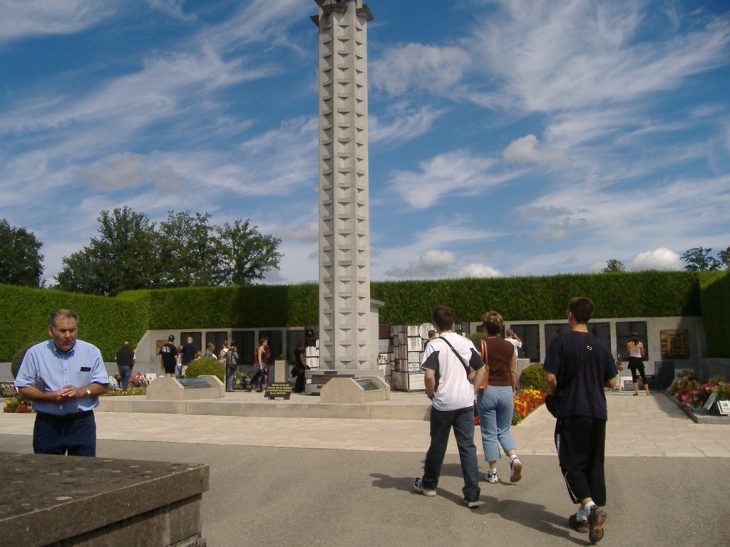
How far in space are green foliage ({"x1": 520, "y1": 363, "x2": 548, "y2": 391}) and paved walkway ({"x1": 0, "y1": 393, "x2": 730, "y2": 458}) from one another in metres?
2.64

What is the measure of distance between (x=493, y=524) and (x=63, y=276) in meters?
60.0

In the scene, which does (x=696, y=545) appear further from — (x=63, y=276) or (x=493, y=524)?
(x=63, y=276)

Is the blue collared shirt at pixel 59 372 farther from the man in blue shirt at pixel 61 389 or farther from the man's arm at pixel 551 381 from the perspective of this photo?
the man's arm at pixel 551 381

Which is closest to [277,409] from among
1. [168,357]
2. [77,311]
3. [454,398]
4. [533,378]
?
[533,378]

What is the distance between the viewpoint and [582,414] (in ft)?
18.7

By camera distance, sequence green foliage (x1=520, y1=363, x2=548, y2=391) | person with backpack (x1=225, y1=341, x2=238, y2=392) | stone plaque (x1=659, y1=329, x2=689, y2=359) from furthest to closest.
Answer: stone plaque (x1=659, y1=329, x2=689, y2=359) → person with backpack (x1=225, y1=341, x2=238, y2=392) → green foliage (x1=520, y1=363, x2=548, y2=391)

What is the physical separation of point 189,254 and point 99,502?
53.4 m

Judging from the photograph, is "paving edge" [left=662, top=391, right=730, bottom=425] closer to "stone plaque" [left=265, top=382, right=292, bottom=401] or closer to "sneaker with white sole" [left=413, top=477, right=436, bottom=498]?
"sneaker with white sole" [left=413, top=477, right=436, bottom=498]

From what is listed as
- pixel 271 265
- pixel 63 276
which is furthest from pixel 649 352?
pixel 63 276

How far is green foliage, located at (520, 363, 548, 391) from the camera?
744 inches

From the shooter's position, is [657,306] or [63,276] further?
[63,276]

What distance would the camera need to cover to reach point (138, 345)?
31.0 metres

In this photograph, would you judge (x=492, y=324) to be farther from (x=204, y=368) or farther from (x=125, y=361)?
(x=125, y=361)

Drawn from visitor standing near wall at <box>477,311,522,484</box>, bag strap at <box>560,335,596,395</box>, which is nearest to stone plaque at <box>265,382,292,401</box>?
visitor standing near wall at <box>477,311,522,484</box>
